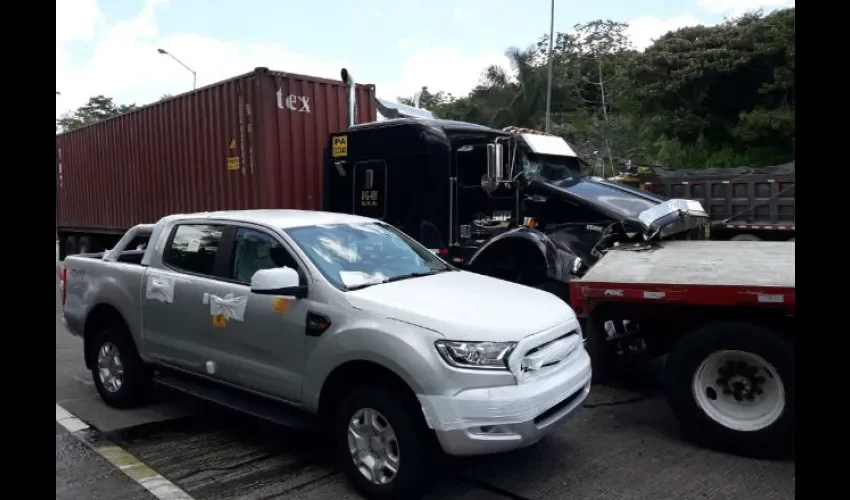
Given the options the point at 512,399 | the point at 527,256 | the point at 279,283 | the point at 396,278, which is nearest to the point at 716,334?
the point at 512,399

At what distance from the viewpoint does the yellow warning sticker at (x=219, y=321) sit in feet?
15.2

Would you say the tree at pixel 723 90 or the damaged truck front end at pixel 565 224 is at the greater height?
the tree at pixel 723 90

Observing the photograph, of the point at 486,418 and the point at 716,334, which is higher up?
the point at 716,334

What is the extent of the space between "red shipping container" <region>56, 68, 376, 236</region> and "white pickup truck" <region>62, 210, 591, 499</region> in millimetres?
3967

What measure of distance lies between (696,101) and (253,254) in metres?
24.7

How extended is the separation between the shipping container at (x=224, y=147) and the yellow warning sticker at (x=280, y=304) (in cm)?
513

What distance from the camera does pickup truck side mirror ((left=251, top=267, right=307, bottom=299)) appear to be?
4043 millimetres

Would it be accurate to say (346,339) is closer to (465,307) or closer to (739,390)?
(465,307)

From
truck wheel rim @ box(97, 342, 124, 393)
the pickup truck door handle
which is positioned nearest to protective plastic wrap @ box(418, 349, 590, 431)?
the pickup truck door handle

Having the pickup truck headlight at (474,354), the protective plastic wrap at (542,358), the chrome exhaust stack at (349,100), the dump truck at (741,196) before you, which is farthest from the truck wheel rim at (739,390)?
the dump truck at (741,196)

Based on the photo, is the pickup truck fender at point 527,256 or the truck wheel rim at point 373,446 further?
the pickup truck fender at point 527,256

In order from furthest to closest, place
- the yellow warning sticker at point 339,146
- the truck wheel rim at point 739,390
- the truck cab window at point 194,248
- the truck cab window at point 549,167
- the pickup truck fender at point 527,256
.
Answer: the yellow warning sticker at point 339,146, the truck cab window at point 549,167, the pickup truck fender at point 527,256, the truck cab window at point 194,248, the truck wheel rim at point 739,390

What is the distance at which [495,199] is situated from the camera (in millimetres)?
7500

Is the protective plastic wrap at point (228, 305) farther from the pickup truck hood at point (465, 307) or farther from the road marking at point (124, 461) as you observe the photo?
the road marking at point (124, 461)
